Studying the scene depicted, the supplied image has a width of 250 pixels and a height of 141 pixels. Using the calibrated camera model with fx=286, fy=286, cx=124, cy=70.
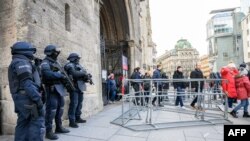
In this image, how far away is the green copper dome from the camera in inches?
5202

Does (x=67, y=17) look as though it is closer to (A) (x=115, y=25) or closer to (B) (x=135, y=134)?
(B) (x=135, y=134)

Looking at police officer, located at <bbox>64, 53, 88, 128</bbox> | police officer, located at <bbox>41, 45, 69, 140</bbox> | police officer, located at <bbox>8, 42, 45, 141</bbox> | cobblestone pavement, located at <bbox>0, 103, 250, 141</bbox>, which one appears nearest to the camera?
police officer, located at <bbox>8, 42, 45, 141</bbox>

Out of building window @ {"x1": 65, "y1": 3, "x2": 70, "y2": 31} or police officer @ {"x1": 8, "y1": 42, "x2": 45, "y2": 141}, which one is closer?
police officer @ {"x1": 8, "y1": 42, "x2": 45, "y2": 141}

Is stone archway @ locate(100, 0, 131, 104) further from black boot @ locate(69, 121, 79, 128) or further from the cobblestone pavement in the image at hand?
the cobblestone pavement

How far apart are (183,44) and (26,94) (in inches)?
5311

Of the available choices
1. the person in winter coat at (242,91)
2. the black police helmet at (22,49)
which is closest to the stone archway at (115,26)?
the person in winter coat at (242,91)

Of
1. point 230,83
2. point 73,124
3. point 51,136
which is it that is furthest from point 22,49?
point 230,83

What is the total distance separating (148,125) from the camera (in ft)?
22.4

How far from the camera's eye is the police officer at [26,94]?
13.4ft

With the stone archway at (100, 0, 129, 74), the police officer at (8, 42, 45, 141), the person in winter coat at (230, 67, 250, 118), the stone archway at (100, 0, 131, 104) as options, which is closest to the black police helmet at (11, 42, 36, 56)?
the police officer at (8, 42, 45, 141)

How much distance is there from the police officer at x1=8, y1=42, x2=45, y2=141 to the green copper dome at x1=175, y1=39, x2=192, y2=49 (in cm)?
12991

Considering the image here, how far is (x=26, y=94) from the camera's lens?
413 cm

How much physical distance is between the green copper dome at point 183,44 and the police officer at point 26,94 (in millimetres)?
129911

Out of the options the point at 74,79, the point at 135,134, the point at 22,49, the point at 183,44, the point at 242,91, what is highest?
the point at 183,44
